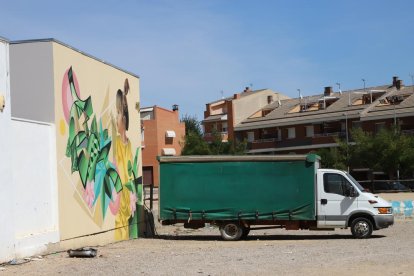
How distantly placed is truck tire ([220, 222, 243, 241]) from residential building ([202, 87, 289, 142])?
68.3m

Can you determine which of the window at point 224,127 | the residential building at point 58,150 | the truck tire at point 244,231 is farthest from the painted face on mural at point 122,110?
the window at point 224,127

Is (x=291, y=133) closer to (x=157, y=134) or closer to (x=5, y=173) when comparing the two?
(x=157, y=134)

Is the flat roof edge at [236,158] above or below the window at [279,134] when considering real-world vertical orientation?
below

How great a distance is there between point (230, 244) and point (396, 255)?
6192 mm

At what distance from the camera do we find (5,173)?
14352 millimetres

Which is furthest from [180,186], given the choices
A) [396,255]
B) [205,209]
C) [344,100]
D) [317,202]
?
[344,100]

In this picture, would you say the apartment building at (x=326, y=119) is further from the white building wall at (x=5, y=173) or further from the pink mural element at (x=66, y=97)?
the white building wall at (x=5, y=173)

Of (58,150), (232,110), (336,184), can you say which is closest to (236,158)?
(336,184)

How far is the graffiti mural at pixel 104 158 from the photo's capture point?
1812 centimetres

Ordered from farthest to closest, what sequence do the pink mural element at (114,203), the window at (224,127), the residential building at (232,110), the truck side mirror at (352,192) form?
the window at (224,127), the residential building at (232,110), the truck side mirror at (352,192), the pink mural element at (114,203)

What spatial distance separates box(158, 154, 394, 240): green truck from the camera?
21.2 m

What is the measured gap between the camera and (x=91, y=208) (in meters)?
19.0

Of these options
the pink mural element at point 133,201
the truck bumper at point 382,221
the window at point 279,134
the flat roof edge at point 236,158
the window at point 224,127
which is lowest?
the truck bumper at point 382,221

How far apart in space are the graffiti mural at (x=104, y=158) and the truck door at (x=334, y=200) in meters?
6.50
